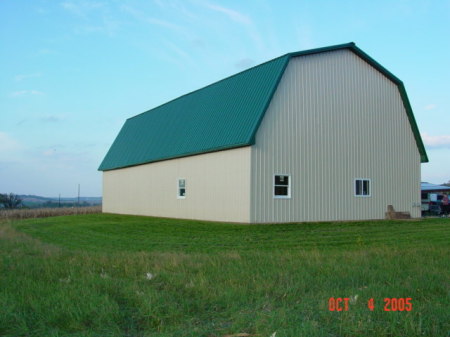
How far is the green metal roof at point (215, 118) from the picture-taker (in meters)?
20.7

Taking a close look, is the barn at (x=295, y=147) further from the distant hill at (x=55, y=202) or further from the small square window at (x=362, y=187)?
the distant hill at (x=55, y=202)

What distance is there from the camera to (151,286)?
7.01 metres

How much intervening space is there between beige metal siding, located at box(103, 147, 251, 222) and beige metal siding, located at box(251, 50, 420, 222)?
0.78m

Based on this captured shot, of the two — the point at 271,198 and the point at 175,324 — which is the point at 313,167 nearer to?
the point at 271,198

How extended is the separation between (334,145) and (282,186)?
3754 millimetres

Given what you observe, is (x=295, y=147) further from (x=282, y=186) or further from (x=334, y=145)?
(x=334, y=145)

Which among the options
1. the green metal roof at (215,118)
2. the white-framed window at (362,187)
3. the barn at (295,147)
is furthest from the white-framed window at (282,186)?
the white-framed window at (362,187)

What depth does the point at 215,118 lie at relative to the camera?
76.5 ft

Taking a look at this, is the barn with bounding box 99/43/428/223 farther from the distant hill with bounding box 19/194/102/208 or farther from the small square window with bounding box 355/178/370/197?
the distant hill with bounding box 19/194/102/208

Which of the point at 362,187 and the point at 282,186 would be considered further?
the point at 362,187

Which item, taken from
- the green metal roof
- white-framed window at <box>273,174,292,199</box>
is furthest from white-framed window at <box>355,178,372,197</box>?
the green metal roof

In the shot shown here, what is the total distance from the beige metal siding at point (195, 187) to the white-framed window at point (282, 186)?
64.9 inches

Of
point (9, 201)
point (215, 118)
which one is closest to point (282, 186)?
point (215, 118)

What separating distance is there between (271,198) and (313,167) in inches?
113
